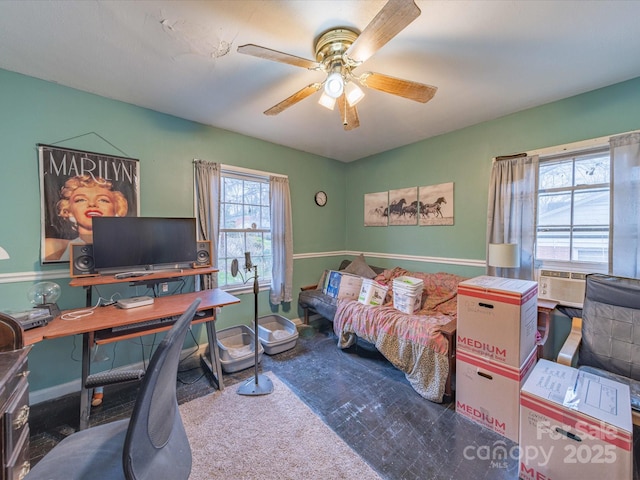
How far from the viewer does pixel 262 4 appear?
1.29 m

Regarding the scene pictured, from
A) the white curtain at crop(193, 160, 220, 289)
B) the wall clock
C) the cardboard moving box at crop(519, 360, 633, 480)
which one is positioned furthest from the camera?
the wall clock

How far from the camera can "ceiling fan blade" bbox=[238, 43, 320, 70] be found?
1.28 m

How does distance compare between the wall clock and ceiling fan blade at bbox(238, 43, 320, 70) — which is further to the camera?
the wall clock

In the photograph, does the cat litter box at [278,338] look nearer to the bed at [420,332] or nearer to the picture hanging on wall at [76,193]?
the bed at [420,332]

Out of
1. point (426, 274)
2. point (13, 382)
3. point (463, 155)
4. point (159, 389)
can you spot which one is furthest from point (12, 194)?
point (463, 155)

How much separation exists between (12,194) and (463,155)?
4.12m

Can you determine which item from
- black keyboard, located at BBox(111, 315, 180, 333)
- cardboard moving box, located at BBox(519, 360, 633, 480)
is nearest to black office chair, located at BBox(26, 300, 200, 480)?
black keyboard, located at BBox(111, 315, 180, 333)

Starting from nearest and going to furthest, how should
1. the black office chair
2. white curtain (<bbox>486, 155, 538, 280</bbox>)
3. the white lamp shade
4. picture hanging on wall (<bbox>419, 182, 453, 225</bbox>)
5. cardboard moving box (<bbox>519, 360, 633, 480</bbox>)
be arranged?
the black office chair < cardboard moving box (<bbox>519, 360, 633, 480</bbox>) < the white lamp shade < white curtain (<bbox>486, 155, 538, 280</bbox>) < picture hanging on wall (<bbox>419, 182, 453, 225</bbox>)

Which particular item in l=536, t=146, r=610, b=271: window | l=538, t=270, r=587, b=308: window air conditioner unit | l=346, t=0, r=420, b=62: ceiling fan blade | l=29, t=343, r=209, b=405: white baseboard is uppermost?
l=346, t=0, r=420, b=62: ceiling fan blade

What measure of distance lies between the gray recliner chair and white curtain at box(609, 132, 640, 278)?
307mm

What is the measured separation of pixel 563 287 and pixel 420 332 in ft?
4.43

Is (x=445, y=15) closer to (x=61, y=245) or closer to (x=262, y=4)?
(x=262, y=4)

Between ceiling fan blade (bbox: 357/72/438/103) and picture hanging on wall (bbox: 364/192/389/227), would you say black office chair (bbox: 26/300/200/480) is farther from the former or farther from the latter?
picture hanging on wall (bbox: 364/192/389/227)

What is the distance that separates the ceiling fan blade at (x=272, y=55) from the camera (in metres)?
1.28
